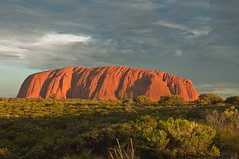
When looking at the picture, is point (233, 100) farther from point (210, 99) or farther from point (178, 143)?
point (178, 143)

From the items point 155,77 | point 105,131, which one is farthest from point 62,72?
point 105,131

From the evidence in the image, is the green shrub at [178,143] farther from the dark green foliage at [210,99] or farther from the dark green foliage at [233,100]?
the dark green foliage at [210,99]

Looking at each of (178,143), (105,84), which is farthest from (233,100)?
(105,84)

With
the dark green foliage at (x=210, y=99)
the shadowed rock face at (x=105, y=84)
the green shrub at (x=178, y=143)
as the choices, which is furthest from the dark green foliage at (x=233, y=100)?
the shadowed rock face at (x=105, y=84)

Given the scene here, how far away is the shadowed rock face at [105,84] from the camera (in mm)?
90188

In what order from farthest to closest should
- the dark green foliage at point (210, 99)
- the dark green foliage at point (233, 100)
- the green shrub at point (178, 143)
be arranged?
1. the dark green foliage at point (210, 99)
2. the dark green foliage at point (233, 100)
3. the green shrub at point (178, 143)

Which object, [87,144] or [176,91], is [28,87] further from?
[87,144]

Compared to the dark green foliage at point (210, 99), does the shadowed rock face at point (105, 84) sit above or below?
above

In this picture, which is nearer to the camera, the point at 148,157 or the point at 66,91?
the point at 148,157

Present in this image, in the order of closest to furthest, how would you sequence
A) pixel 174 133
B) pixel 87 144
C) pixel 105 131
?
pixel 174 133
pixel 87 144
pixel 105 131

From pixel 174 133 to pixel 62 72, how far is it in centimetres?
10643

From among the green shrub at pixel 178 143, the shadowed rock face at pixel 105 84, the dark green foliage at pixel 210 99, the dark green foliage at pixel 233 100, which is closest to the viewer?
the green shrub at pixel 178 143

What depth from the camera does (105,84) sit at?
305 feet

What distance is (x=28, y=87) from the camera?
336ft
